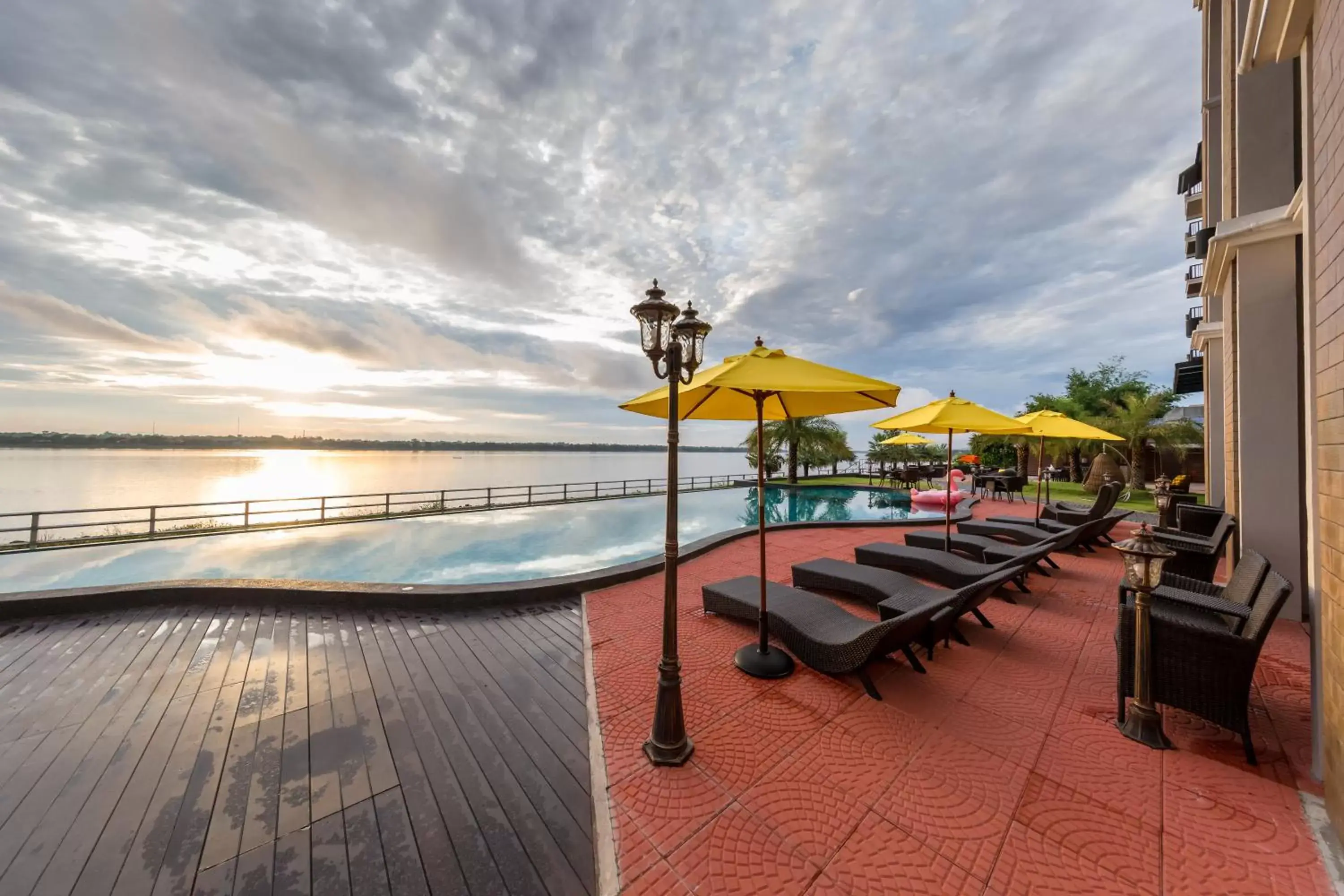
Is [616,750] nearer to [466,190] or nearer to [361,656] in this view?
[361,656]

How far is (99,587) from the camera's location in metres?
4.10

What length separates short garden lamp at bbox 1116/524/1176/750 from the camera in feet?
7.79

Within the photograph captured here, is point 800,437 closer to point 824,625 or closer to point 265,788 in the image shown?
point 824,625

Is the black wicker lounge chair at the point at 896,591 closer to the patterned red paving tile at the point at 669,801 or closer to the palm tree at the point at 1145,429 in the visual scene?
the patterned red paving tile at the point at 669,801

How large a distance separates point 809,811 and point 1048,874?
35.1 inches

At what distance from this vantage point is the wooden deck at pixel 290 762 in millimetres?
1695

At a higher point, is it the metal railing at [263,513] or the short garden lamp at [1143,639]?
the short garden lamp at [1143,639]

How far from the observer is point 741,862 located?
174 cm

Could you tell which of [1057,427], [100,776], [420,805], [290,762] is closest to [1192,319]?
[1057,427]

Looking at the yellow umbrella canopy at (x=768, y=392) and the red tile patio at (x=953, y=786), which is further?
the yellow umbrella canopy at (x=768, y=392)

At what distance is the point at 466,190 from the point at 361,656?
855cm

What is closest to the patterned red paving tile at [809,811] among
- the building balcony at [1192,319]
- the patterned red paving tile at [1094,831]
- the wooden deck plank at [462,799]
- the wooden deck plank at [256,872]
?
the patterned red paving tile at [1094,831]

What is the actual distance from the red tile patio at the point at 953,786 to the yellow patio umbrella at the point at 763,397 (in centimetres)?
26

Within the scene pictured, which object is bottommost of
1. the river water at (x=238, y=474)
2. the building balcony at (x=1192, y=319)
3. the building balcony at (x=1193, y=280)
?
the river water at (x=238, y=474)
